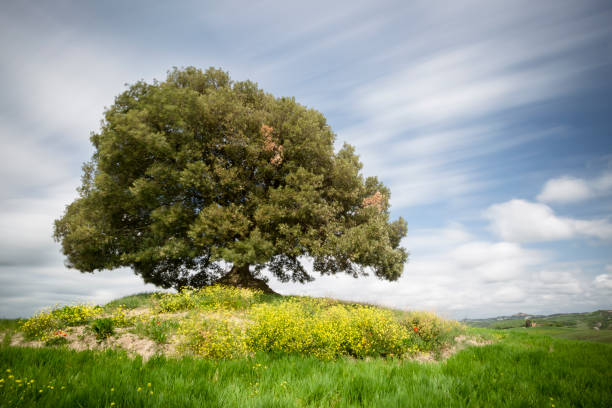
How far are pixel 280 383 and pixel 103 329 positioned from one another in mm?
6709

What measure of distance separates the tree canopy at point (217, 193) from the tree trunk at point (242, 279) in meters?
0.12

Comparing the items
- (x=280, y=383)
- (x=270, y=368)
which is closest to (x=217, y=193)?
(x=270, y=368)

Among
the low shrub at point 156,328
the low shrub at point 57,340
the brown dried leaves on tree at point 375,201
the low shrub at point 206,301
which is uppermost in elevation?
the brown dried leaves on tree at point 375,201

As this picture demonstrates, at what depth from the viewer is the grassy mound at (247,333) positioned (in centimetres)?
763

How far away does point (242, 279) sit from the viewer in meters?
20.6

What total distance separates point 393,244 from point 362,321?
12.7 metres

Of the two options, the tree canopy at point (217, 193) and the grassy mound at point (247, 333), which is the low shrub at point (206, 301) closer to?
the grassy mound at point (247, 333)

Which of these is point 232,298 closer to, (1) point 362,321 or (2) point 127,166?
(1) point 362,321

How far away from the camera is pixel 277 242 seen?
702 inches

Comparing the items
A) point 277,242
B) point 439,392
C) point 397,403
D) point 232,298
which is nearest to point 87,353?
point 397,403

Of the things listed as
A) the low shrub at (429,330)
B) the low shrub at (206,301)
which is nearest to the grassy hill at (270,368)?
the low shrub at (429,330)

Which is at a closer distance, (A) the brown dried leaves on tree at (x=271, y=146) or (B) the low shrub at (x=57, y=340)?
(B) the low shrub at (x=57, y=340)

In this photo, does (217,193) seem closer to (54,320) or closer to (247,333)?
A: (54,320)

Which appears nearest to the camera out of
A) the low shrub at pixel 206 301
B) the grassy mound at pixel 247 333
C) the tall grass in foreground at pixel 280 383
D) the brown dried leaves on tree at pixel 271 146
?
the tall grass in foreground at pixel 280 383
